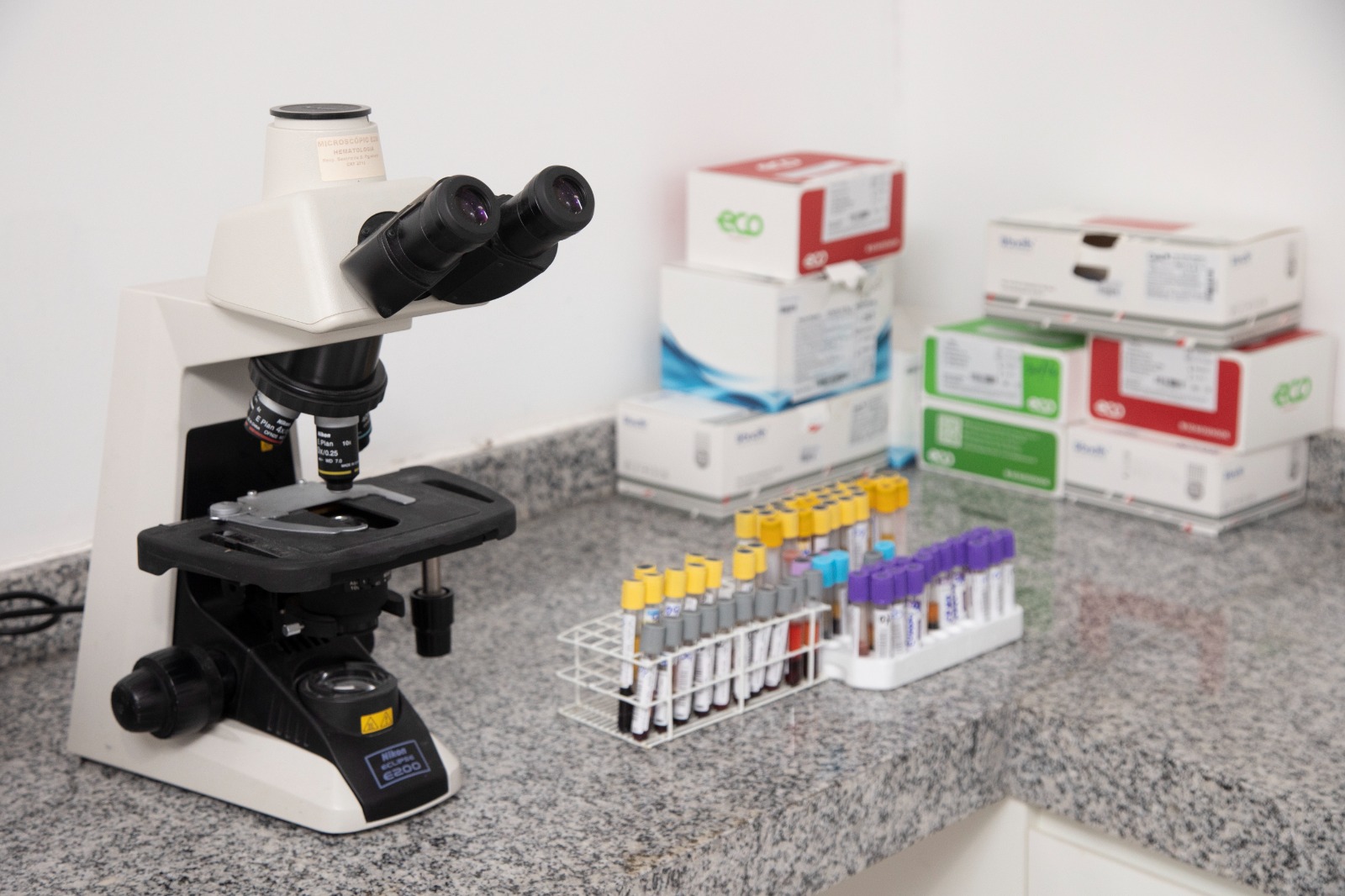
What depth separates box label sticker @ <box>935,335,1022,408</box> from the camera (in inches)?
68.2

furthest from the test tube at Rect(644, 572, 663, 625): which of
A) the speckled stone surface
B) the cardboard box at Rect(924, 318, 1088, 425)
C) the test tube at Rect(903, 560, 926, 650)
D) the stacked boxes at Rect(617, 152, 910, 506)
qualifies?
the speckled stone surface

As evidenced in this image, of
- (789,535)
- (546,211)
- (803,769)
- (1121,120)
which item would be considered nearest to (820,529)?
(789,535)

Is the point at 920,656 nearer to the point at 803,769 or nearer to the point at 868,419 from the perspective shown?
the point at 803,769

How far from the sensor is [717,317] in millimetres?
1694

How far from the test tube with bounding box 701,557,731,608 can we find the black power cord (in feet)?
1.89

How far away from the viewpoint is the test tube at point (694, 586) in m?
Result: 1.15

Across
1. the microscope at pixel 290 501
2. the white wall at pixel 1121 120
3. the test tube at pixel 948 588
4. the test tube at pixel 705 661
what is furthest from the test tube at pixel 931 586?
the white wall at pixel 1121 120

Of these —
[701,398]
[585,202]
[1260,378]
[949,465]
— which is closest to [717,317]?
[701,398]

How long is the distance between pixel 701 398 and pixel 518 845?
0.83m

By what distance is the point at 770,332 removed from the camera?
1.64 metres

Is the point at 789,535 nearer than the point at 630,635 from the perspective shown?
No

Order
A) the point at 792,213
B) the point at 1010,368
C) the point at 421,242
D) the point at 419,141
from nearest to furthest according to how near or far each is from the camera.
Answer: the point at 421,242 → the point at 419,141 → the point at 792,213 → the point at 1010,368

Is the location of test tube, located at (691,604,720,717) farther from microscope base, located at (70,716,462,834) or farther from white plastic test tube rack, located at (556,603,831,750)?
microscope base, located at (70,716,462,834)

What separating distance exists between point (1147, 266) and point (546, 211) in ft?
3.15
